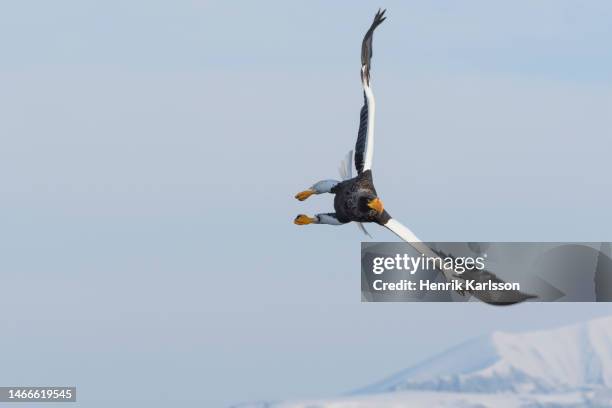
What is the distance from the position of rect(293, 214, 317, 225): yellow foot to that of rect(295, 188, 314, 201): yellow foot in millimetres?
775

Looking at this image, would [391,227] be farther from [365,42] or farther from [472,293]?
[365,42]

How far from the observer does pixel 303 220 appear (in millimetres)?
52562

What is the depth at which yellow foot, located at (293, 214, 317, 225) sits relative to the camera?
2066 inches

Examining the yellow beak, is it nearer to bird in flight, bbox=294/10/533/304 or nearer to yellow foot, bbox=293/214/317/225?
bird in flight, bbox=294/10/533/304

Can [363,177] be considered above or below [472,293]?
above

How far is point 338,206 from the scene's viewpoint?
169 ft

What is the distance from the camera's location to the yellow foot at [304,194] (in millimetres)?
53062

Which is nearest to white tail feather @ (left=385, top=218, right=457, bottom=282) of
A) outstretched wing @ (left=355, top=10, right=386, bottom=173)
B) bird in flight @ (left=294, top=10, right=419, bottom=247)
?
bird in flight @ (left=294, top=10, right=419, bottom=247)

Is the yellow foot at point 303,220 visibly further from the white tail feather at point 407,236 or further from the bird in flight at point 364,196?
the white tail feather at point 407,236

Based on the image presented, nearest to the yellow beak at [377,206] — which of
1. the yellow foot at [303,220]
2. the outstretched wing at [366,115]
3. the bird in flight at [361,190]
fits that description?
the bird in flight at [361,190]

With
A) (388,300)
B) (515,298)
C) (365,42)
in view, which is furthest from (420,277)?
(365,42)

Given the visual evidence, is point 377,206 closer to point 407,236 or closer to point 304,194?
point 407,236

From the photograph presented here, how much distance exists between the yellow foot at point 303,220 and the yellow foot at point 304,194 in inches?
30.5

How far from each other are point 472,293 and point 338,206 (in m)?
5.78
